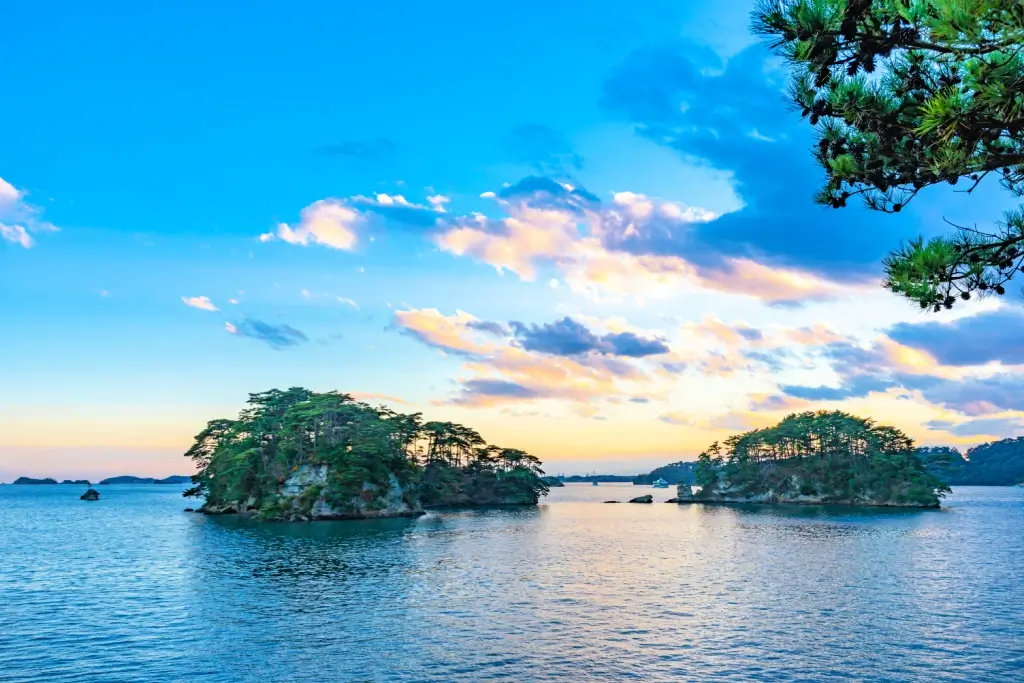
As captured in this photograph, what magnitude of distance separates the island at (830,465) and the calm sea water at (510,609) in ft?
259

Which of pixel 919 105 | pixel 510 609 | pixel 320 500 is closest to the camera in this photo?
pixel 919 105

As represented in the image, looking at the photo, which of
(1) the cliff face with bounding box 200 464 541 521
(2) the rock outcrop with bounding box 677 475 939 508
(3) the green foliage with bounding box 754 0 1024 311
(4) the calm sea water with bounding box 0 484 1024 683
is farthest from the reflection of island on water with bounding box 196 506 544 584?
(2) the rock outcrop with bounding box 677 475 939 508

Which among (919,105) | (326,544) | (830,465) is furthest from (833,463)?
(919,105)

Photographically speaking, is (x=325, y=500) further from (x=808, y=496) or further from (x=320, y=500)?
(x=808, y=496)

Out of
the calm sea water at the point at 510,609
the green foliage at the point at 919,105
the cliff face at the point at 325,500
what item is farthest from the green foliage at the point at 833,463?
the green foliage at the point at 919,105

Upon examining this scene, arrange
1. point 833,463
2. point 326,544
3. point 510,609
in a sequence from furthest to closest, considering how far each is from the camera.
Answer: point 833,463, point 326,544, point 510,609

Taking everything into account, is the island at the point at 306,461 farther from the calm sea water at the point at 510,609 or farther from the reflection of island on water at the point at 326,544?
the calm sea water at the point at 510,609

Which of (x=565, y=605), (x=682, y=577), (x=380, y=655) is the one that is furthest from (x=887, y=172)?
(x=682, y=577)

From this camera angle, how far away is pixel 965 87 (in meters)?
13.3

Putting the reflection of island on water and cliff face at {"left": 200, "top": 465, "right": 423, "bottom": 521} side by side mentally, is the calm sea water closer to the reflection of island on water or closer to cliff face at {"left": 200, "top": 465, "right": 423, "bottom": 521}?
the reflection of island on water

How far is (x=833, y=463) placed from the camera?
17725 cm

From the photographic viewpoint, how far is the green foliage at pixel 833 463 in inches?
6437

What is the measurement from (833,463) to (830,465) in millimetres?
1017

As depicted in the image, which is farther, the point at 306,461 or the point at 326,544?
the point at 306,461
